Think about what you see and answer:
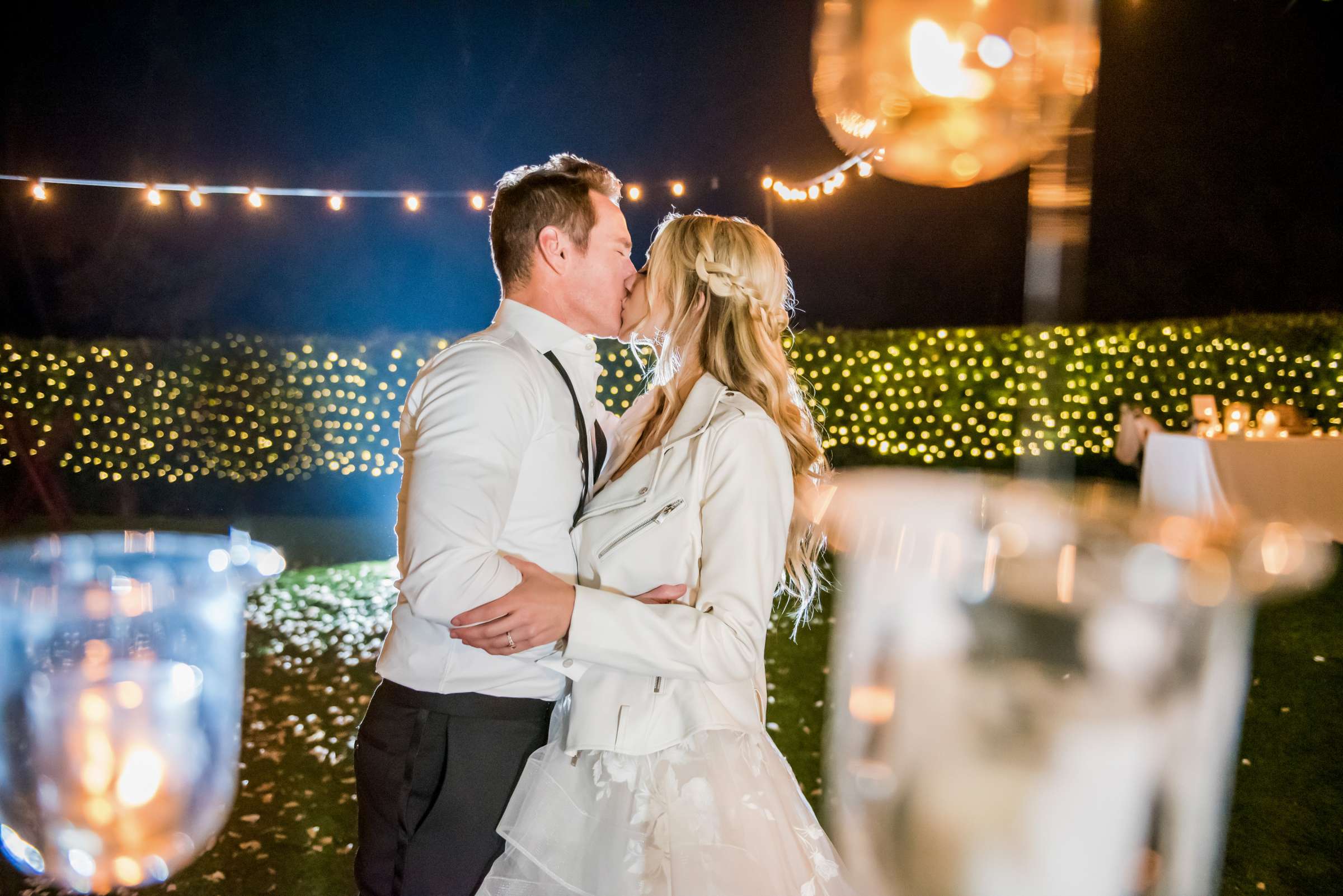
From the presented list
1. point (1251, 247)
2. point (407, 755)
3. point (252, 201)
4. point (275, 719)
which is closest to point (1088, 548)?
point (275, 719)

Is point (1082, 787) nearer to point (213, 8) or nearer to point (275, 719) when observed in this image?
point (275, 719)

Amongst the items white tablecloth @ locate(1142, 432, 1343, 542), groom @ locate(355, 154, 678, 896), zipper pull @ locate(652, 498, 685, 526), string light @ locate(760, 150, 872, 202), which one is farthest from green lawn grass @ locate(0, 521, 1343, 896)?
string light @ locate(760, 150, 872, 202)

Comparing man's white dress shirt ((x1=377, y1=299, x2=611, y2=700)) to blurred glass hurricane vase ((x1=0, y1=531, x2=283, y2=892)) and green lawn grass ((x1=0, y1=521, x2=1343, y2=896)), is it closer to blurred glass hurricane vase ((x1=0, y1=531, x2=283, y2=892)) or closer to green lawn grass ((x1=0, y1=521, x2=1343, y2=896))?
green lawn grass ((x1=0, y1=521, x2=1343, y2=896))

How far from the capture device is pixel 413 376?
1253cm

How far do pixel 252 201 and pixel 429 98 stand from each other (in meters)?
7.45

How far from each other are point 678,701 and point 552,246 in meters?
1.04

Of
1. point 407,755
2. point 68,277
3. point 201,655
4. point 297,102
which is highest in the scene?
point 297,102

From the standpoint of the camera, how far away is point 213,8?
14.6 metres

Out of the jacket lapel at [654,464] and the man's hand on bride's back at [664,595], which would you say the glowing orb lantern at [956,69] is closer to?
the jacket lapel at [654,464]

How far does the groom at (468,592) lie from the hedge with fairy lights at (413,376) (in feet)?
33.3

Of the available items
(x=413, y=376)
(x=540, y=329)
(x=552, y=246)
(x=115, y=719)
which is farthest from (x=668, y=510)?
(x=413, y=376)

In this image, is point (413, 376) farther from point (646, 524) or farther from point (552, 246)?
point (646, 524)

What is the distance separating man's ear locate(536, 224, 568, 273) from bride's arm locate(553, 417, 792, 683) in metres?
0.61

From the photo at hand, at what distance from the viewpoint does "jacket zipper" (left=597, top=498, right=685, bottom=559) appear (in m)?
1.67
